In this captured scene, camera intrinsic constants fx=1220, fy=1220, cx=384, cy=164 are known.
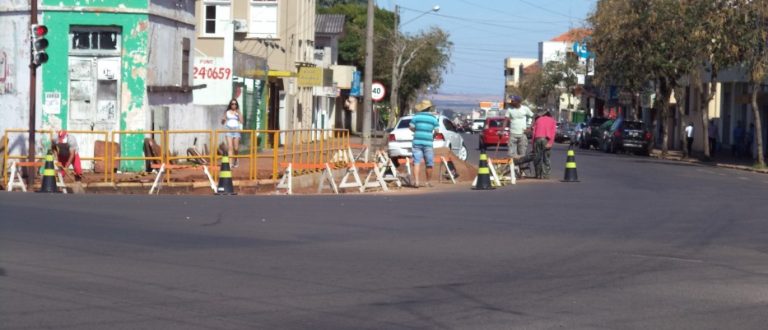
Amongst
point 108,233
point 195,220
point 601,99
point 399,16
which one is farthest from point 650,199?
point 601,99

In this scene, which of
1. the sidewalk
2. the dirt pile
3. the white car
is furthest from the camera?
the sidewalk

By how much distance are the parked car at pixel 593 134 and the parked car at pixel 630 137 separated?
4845 mm

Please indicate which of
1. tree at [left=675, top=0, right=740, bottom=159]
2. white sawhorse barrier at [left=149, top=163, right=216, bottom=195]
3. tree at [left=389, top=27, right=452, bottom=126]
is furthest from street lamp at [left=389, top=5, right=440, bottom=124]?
white sawhorse barrier at [left=149, top=163, right=216, bottom=195]

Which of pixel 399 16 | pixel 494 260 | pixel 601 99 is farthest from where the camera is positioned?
pixel 601 99

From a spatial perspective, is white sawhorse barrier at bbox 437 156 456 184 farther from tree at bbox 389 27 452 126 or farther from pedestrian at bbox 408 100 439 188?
tree at bbox 389 27 452 126

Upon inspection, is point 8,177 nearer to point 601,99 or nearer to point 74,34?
point 74,34

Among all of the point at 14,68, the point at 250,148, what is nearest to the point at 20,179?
the point at 14,68

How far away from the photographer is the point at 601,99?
3927 inches

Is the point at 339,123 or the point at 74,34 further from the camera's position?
the point at 339,123

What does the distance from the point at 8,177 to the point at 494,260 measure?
14932 mm

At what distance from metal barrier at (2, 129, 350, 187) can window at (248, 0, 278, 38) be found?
22144 mm

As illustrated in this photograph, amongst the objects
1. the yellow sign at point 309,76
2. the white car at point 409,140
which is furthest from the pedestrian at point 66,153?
the yellow sign at point 309,76

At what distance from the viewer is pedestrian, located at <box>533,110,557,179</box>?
89.9ft

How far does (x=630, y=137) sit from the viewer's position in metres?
57.0
